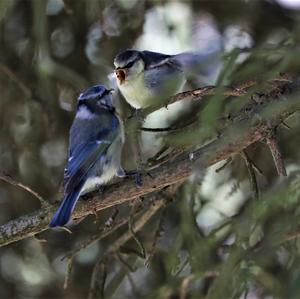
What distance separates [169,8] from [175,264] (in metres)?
1.85

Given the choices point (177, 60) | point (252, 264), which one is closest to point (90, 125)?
point (177, 60)

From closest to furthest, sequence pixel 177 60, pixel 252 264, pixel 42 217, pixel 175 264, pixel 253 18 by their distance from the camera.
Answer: pixel 252 264, pixel 175 264, pixel 42 217, pixel 177 60, pixel 253 18

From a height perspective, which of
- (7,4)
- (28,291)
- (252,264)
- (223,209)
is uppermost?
(7,4)

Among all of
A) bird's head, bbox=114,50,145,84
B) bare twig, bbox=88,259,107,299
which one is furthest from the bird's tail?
bird's head, bbox=114,50,145,84

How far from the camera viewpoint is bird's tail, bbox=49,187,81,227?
2.22m

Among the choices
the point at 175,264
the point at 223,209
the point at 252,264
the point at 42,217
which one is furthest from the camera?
the point at 223,209

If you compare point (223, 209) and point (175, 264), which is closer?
point (175, 264)

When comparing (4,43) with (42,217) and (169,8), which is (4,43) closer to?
(169,8)

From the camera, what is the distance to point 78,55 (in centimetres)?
356

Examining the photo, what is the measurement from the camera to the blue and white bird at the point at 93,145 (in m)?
2.61

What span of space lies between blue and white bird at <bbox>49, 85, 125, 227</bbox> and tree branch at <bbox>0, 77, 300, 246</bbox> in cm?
9

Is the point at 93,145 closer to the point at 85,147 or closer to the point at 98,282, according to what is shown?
the point at 85,147

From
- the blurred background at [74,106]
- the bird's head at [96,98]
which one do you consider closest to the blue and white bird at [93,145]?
the bird's head at [96,98]

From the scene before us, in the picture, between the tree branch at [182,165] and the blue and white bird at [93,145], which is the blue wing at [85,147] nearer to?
the blue and white bird at [93,145]
